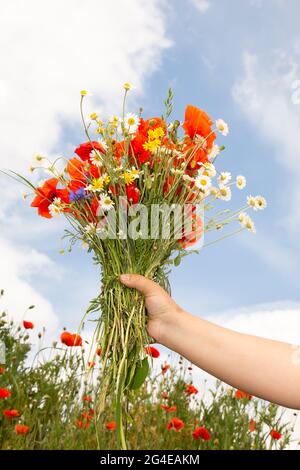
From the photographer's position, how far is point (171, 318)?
2.43 meters

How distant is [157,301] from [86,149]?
706mm

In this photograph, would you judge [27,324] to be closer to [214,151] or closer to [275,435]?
[275,435]

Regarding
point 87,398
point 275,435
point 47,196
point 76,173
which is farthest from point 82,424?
point 76,173

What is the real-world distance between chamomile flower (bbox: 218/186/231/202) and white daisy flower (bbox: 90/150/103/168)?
0.51m

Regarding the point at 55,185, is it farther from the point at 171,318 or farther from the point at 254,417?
the point at 254,417

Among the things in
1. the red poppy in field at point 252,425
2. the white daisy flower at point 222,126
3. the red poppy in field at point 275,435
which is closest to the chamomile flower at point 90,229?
the white daisy flower at point 222,126

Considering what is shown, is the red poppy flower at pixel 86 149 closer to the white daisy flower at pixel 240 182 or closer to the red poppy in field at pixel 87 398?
the white daisy flower at pixel 240 182

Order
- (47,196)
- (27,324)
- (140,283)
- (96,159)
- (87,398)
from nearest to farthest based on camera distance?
(140,283) → (96,159) → (47,196) → (87,398) → (27,324)

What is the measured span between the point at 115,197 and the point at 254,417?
3520 mm

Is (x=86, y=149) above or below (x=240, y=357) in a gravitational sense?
above

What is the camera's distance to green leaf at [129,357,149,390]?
2.47 m

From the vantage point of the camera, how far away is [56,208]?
257cm
